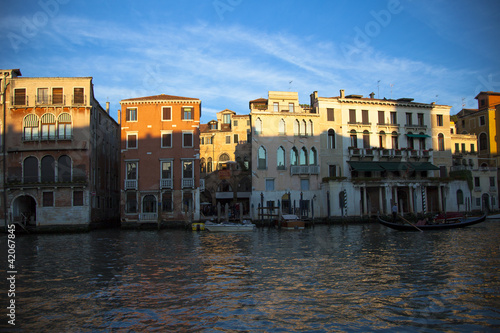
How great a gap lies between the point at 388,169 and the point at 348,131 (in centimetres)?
554

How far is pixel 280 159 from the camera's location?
138 feet

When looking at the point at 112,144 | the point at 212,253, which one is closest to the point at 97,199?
the point at 112,144

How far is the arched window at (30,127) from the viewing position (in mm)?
34062

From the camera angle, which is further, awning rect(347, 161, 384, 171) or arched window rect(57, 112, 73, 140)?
awning rect(347, 161, 384, 171)

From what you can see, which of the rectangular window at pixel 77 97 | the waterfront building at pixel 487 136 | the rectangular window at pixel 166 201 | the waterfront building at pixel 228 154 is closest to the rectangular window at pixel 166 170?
the rectangular window at pixel 166 201

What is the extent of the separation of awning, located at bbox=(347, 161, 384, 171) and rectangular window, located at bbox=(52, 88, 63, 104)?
27.3m

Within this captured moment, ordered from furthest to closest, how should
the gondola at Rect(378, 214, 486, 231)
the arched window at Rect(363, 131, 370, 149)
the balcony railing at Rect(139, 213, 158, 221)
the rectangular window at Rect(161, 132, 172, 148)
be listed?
the arched window at Rect(363, 131, 370, 149), the rectangular window at Rect(161, 132, 172, 148), the balcony railing at Rect(139, 213, 158, 221), the gondola at Rect(378, 214, 486, 231)

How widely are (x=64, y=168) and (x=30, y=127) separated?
4.26 metres

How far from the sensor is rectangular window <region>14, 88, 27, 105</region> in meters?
34.1

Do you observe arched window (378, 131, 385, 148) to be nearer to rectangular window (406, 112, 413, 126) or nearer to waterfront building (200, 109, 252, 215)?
rectangular window (406, 112, 413, 126)

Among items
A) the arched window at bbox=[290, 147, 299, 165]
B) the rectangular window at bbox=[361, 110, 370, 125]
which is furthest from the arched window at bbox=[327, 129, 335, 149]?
the rectangular window at bbox=[361, 110, 370, 125]

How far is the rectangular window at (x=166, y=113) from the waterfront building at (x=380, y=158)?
49.2ft

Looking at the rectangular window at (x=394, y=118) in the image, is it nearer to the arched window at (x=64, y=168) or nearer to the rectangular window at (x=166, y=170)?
the rectangular window at (x=166, y=170)

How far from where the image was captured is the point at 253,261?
51.3 feet
